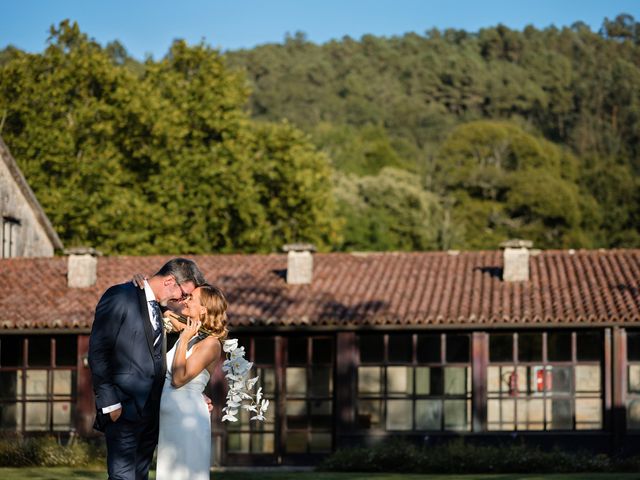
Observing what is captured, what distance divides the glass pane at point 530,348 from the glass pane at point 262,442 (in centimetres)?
518

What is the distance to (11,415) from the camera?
84.1 ft

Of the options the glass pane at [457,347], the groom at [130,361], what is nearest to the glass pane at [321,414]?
the glass pane at [457,347]

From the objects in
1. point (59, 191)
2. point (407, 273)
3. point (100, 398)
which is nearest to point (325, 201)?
point (59, 191)

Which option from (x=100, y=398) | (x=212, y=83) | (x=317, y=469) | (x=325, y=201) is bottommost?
(x=317, y=469)

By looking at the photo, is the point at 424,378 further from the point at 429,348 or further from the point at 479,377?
the point at 479,377

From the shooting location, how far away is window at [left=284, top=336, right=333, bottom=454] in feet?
82.6

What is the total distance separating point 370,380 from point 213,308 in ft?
51.8

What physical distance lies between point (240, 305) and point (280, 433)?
104 inches

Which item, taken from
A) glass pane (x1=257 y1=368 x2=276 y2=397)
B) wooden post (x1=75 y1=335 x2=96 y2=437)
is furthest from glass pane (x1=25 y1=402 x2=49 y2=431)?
glass pane (x1=257 y1=368 x2=276 y2=397)

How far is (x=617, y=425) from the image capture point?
78.6 ft

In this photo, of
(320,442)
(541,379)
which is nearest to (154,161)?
(320,442)

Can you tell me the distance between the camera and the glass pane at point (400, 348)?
81.7 feet

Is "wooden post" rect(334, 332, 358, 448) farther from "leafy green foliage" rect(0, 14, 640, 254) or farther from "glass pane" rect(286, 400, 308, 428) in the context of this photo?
"leafy green foliage" rect(0, 14, 640, 254)

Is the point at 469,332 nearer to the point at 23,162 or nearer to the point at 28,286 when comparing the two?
the point at 28,286
